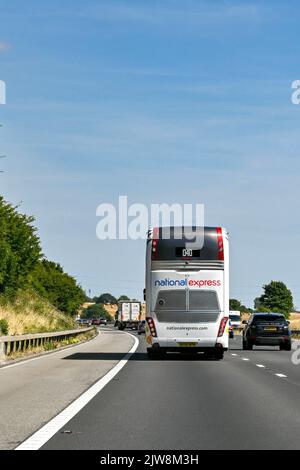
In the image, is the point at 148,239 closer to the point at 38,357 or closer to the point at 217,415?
the point at 38,357

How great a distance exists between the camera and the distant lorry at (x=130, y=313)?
105062mm

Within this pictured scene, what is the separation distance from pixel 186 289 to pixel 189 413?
1465 cm

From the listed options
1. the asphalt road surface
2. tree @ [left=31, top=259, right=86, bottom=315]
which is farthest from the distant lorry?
the asphalt road surface

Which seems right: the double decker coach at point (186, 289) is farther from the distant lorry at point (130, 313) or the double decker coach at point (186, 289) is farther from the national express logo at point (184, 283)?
the distant lorry at point (130, 313)

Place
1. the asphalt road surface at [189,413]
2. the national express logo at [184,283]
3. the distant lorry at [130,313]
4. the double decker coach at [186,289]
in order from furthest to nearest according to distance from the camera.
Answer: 1. the distant lorry at [130,313]
2. the national express logo at [184,283]
3. the double decker coach at [186,289]
4. the asphalt road surface at [189,413]

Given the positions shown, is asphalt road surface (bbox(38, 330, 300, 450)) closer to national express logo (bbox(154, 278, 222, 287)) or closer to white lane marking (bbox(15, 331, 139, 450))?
white lane marking (bbox(15, 331, 139, 450))

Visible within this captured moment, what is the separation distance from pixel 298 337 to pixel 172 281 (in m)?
41.3

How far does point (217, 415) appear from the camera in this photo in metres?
13.7

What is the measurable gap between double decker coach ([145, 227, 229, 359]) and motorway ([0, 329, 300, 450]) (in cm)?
350

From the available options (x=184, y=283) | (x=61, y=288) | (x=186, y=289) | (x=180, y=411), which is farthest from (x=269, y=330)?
(x=61, y=288)

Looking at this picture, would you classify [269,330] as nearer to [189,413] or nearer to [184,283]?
[184,283]

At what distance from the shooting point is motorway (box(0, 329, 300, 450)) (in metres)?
11.0

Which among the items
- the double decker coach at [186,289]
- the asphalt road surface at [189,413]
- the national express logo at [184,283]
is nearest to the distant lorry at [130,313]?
the double decker coach at [186,289]

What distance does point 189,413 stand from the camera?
45.8 feet
